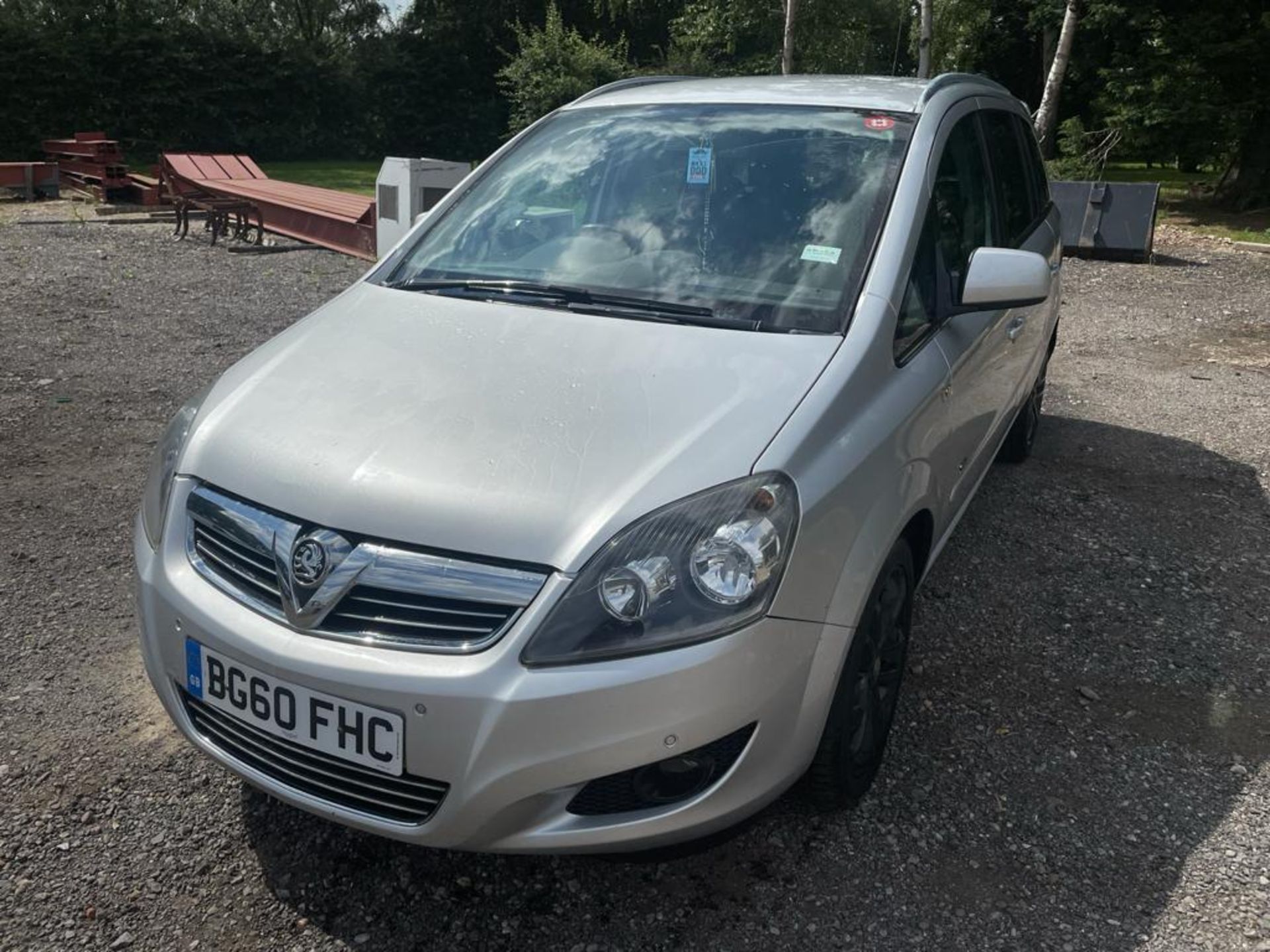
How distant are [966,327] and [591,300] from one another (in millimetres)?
1185

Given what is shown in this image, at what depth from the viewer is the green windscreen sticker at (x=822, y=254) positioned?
2.91 m

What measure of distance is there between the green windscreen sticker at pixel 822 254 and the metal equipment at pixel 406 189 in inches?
310

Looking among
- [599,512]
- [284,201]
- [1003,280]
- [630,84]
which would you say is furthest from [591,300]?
[284,201]

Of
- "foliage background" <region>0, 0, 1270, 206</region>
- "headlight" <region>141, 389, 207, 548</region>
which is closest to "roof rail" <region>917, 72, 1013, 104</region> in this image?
"headlight" <region>141, 389, 207, 548</region>

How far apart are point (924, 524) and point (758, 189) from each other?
1.12m

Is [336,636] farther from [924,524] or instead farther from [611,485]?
[924,524]

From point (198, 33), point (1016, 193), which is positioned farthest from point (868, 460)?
point (198, 33)

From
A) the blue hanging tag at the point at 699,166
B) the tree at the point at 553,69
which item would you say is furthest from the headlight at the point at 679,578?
the tree at the point at 553,69

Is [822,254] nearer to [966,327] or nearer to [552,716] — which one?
[966,327]

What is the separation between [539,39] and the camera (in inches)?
1119

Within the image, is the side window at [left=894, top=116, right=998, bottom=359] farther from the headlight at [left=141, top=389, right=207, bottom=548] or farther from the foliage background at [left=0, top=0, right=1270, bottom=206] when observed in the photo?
the foliage background at [left=0, top=0, right=1270, bottom=206]

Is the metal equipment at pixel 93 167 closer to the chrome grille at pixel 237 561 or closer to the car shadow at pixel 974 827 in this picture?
the car shadow at pixel 974 827

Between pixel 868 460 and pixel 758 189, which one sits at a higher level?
pixel 758 189

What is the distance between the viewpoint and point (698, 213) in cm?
320
